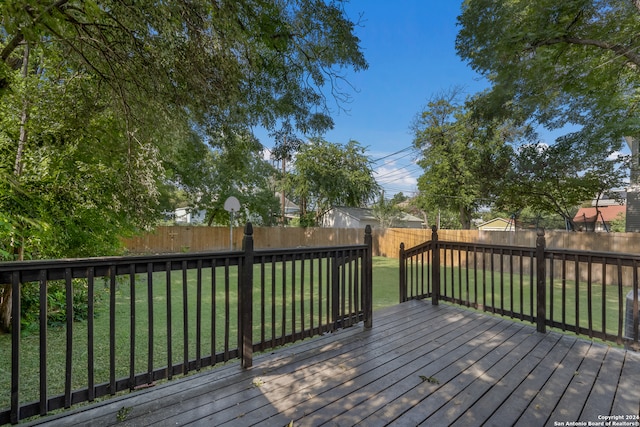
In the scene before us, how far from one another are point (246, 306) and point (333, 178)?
47.3 feet

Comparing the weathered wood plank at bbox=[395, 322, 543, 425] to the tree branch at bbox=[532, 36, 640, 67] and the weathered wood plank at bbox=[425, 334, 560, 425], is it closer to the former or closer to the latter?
the weathered wood plank at bbox=[425, 334, 560, 425]

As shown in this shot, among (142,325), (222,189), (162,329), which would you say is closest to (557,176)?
(162,329)

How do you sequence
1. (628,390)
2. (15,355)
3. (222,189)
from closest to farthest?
(15,355) → (628,390) → (222,189)

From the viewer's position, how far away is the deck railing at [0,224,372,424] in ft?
5.24

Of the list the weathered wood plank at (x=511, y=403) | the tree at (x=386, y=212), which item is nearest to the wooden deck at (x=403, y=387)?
the weathered wood plank at (x=511, y=403)

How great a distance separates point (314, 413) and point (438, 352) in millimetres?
1431

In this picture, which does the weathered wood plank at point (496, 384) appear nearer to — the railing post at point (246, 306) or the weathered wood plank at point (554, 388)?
the weathered wood plank at point (554, 388)

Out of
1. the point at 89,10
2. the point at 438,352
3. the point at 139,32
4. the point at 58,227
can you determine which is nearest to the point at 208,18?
the point at 139,32

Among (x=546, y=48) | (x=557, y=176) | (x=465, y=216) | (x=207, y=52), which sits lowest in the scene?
(x=465, y=216)

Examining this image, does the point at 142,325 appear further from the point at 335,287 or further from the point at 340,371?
the point at 340,371

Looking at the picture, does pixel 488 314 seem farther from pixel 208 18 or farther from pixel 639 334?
pixel 208 18

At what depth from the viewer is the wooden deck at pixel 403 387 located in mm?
1763

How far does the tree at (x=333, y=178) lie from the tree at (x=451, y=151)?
306cm

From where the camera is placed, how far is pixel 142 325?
4.15 metres
